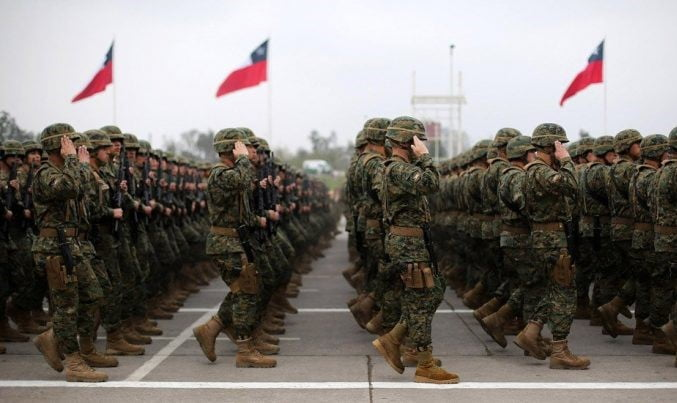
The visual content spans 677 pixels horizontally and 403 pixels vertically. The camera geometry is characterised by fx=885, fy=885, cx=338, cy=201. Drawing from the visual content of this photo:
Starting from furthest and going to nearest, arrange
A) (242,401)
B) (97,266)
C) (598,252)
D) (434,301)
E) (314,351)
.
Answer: (598,252)
(314,351)
(97,266)
(434,301)
(242,401)

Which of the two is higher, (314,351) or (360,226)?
(360,226)

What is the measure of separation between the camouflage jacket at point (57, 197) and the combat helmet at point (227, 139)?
134 cm

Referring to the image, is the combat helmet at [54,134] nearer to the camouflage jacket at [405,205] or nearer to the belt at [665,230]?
the camouflage jacket at [405,205]

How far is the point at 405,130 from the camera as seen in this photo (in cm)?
752

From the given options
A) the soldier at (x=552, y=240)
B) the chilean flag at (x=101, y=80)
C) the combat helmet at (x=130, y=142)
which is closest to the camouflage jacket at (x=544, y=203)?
the soldier at (x=552, y=240)

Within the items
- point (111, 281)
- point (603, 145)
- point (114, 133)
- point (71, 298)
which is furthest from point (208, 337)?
point (603, 145)

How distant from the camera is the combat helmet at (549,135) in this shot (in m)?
8.07

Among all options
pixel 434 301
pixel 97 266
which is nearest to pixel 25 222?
pixel 97 266

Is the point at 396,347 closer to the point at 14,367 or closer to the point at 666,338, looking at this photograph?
the point at 666,338

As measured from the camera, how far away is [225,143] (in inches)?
330

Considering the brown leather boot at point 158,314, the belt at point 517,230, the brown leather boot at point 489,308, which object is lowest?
the brown leather boot at point 158,314

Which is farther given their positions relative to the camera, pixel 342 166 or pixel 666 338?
pixel 342 166

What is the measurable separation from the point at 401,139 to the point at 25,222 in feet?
16.0

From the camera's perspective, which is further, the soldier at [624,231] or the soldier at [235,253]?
the soldier at [624,231]
